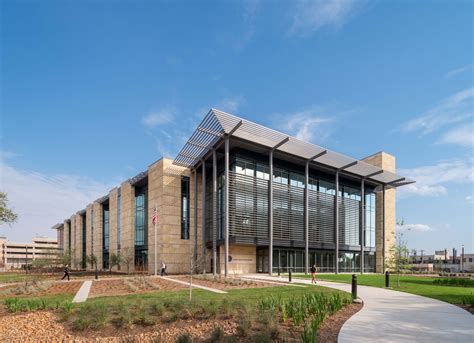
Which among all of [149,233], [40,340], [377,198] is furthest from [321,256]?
[40,340]

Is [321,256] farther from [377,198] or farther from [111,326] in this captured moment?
[111,326]

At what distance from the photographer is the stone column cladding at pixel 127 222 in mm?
50688

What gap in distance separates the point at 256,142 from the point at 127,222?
26309mm

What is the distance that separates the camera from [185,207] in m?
44.1

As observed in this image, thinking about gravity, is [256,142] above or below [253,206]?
above

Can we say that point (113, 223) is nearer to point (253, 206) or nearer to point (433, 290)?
point (253, 206)

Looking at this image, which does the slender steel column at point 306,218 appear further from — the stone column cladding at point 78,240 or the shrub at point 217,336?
the stone column cladding at point 78,240

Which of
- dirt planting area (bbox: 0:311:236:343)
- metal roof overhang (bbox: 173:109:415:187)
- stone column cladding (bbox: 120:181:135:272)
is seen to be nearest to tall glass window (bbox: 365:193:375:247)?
metal roof overhang (bbox: 173:109:415:187)

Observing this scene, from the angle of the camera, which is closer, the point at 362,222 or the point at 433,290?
the point at 433,290

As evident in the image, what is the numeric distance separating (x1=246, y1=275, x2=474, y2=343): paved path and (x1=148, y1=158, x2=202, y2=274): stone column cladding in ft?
103

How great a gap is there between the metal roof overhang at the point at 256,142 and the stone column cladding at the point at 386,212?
7789 mm

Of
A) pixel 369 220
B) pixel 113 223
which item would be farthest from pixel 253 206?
pixel 113 223

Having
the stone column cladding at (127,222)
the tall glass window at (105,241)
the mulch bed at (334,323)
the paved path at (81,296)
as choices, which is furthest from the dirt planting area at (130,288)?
the tall glass window at (105,241)

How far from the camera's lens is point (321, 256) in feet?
151
